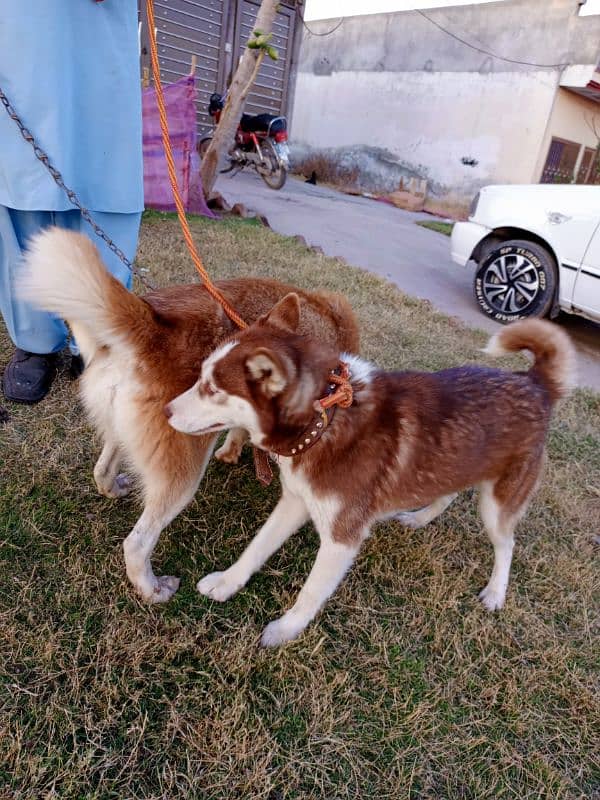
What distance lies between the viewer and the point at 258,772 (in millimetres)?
1637

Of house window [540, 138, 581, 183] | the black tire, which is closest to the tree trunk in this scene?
the black tire

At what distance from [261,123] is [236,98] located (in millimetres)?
4736

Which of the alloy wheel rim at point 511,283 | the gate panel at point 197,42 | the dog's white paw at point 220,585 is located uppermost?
the gate panel at point 197,42

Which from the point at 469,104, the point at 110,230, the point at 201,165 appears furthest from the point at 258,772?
the point at 469,104

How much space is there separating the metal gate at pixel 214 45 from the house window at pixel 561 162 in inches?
291

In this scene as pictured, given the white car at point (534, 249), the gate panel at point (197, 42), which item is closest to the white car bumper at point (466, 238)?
the white car at point (534, 249)

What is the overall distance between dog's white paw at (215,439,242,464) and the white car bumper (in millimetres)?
4846

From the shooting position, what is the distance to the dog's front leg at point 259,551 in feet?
7.16

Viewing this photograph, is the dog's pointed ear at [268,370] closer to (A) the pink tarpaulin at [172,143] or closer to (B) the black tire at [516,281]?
(B) the black tire at [516,281]

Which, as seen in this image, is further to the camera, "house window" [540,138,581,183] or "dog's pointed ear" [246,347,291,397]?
"house window" [540,138,581,183]

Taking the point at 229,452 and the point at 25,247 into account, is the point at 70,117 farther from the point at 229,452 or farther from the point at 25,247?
the point at 229,452

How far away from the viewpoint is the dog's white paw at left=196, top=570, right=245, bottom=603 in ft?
7.11

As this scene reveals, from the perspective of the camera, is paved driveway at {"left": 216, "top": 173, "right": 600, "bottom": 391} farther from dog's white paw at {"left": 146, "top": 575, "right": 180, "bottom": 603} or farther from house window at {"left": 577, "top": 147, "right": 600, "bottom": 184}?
house window at {"left": 577, "top": 147, "right": 600, "bottom": 184}

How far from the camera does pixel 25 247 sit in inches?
105
